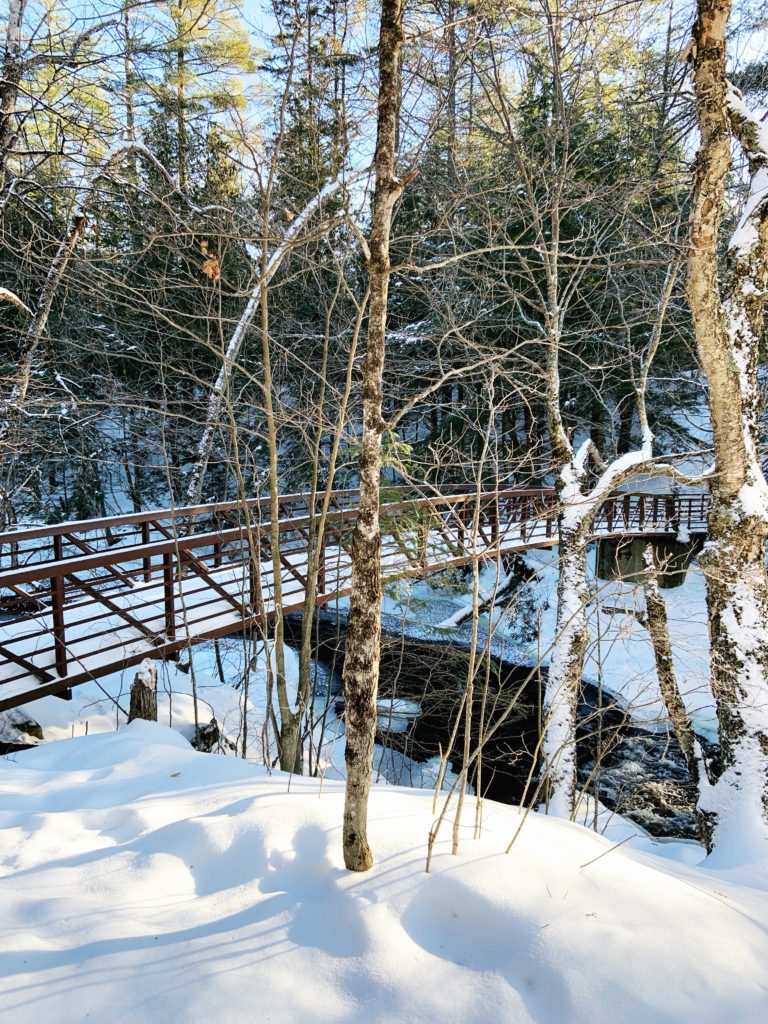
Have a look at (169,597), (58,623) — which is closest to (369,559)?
(58,623)

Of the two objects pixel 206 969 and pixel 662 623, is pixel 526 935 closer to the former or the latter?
pixel 206 969

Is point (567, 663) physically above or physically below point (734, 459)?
below

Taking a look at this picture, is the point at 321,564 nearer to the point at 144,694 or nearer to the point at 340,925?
the point at 144,694

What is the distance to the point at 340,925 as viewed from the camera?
1.76m

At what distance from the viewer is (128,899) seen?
6.23 ft

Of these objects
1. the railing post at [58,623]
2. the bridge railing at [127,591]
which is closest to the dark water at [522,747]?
the bridge railing at [127,591]

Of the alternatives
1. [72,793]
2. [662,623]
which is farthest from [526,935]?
[662,623]

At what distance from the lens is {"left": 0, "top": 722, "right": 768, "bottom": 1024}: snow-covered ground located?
1.49m

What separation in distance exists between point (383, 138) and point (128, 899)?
272 cm

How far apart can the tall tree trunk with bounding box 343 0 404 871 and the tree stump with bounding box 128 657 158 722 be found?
126 inches

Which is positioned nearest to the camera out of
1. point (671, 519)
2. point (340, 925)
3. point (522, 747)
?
point (340, 925)

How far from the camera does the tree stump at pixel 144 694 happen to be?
4.64 metres

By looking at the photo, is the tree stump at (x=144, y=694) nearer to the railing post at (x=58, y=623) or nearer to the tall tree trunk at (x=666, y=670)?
the railing post at (x=58, y=623)

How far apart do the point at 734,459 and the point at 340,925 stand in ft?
14.4
